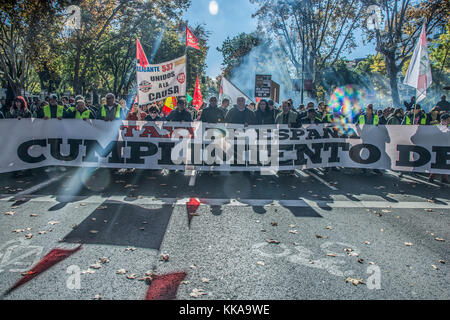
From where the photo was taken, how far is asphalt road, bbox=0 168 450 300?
3.58 meters

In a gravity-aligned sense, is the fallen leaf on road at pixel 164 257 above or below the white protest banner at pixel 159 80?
below

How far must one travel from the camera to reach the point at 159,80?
443 inches

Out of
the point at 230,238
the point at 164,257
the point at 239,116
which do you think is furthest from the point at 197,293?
the point at 239,116

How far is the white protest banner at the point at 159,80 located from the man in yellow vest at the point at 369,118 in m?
5.76

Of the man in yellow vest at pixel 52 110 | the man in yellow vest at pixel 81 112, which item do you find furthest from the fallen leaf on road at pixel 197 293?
the man in yellow vest at pixel 52 110

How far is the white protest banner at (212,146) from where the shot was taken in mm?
9242

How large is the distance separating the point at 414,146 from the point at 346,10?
18.8 meters

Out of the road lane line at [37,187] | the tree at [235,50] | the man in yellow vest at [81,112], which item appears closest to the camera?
the road lane line at [37,187]

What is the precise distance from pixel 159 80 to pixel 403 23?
18760 millimetres

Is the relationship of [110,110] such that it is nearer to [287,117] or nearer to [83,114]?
[83,114]

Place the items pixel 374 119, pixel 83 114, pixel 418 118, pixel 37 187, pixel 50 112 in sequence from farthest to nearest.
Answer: pixel 374 119, pixel 418 118, pixel 83 114, pixel 50 112, pixel 37 187

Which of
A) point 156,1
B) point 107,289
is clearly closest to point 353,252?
point 107,289

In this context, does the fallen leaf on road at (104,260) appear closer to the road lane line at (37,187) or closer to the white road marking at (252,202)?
the white road marking at (252,202)
